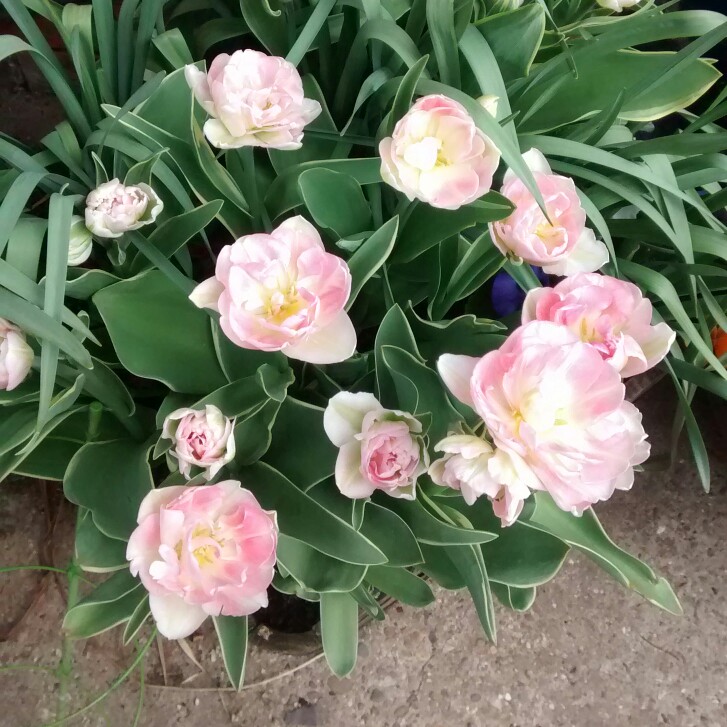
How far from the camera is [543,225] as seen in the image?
53 cm

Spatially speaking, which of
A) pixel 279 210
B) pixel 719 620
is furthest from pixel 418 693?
pixel 279 210

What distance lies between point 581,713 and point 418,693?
0.25 m

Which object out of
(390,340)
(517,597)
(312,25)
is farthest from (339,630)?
(312,25)

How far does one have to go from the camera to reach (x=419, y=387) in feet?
1.84

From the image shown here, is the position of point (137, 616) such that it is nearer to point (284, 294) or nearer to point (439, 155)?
point (284, 294)

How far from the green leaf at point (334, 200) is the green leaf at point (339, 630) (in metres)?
0.34

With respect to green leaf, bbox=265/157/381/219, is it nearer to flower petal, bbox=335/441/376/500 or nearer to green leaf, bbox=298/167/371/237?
green leaf, bbox=298/167/371/237

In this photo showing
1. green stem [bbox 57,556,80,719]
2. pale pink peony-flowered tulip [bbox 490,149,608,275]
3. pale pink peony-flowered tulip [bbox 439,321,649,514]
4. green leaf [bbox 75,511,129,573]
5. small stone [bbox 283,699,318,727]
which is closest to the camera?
pale pink peony-flowered tulip [bbox 439,321,649,514]

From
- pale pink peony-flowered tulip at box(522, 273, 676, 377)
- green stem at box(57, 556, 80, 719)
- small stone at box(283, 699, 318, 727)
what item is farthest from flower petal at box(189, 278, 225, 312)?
small stone at box(283, 699, 318, 727)

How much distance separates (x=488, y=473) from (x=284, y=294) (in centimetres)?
18

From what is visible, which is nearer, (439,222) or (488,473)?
(488,473)

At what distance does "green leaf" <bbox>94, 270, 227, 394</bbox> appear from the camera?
58 cm

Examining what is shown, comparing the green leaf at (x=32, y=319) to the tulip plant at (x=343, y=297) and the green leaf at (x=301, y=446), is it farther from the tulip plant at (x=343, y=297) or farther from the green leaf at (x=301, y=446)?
the green leaf at (x=301, y=446)

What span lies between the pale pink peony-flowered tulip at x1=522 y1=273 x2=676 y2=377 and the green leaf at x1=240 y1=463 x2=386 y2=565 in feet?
0.71
